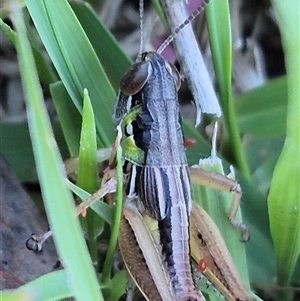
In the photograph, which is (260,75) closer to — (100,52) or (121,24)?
(121,24)

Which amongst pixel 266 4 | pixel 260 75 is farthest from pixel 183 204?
pixel 266 4

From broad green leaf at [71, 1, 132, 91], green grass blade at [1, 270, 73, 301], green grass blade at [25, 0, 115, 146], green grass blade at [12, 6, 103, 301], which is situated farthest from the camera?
broad green leaf at [71, 1, 132, 91]

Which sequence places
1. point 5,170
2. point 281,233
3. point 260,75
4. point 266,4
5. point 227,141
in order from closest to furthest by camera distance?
1. point 281,233
2. point 5,170
3. point 227,141
4. point 260,75
5. point 266,4

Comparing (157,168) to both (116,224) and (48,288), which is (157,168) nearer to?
(116,224)

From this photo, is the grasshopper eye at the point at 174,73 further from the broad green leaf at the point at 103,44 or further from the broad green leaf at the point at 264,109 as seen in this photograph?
the broad green leaf at the point at 264,109

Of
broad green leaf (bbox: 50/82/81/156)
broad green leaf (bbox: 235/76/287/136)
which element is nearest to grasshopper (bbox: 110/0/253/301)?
broad green leaf (bbox: 50/82/81/156)

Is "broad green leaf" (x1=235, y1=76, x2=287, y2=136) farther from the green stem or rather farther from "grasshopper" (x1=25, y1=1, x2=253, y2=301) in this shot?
the green stem

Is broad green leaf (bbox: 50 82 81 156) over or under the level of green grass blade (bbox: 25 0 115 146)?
under
